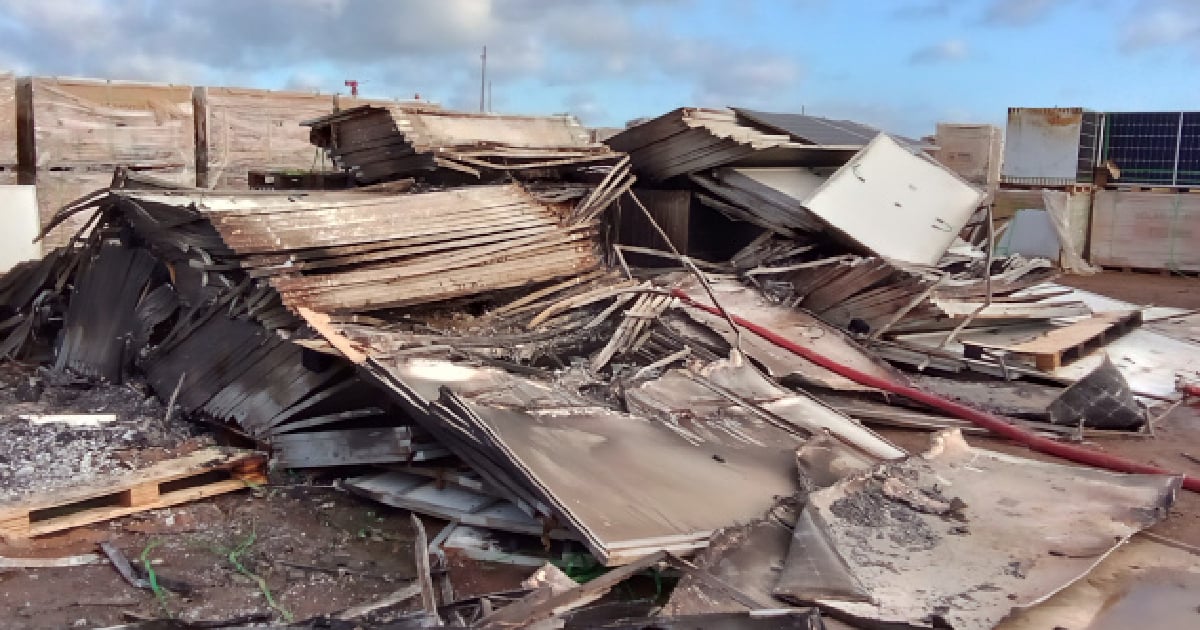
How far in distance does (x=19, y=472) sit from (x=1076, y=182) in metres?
17.7

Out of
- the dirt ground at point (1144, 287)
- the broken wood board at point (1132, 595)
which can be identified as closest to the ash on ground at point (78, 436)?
the broken wood board at point (1132, 595)

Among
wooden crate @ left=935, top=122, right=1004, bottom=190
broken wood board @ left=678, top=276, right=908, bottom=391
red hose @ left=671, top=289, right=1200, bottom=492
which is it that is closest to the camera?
red hose @ left=671, top=289, right=1200, bottom=492

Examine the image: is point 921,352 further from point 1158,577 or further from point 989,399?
point 1158,577

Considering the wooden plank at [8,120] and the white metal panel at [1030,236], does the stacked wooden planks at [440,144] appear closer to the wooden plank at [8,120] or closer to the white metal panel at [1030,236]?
the wooden plank at [8,120]

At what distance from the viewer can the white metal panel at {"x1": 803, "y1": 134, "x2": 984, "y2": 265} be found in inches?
366

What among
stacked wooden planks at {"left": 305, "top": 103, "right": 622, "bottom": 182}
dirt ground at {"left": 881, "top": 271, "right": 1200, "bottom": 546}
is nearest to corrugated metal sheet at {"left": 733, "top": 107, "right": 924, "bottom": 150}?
stacked wooden planks at {"left": 305, "top": 103, "right": 622, "bottom": 182}

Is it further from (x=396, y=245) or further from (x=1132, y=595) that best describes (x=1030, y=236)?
(x=1132, y=595)

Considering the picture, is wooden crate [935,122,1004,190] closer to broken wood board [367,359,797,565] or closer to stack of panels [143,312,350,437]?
broken wood board [367,359,797,565]

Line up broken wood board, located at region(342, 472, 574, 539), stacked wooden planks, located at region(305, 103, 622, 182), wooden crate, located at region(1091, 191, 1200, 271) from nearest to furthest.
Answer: broken wood board, located at region(342, 472, 574, 539)
stacked wooden planks, located at region(305, 103, 622, 182)
wooden crate, located at region(1091, 191, 1200, 271)

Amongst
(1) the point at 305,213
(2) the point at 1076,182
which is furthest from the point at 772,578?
(2) the point at 1076,182

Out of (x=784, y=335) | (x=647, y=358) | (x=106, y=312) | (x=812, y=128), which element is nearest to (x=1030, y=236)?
(x=812, y=128)

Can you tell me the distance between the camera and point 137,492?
17.7 feet

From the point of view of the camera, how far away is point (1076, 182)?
58.4 feet

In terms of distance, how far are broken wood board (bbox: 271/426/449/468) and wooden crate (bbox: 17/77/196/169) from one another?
647cm
